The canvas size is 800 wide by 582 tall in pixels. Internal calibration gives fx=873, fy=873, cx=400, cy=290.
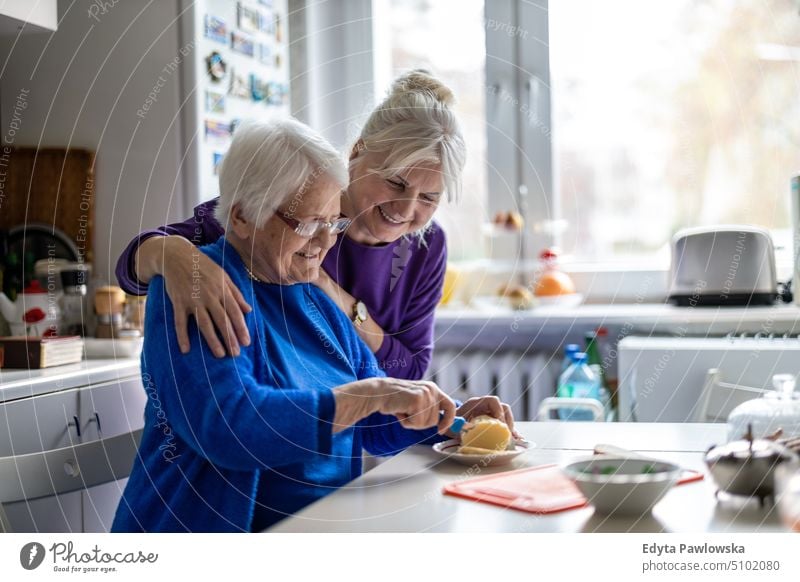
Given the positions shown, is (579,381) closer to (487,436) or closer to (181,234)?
(487,436)

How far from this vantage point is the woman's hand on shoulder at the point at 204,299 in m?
0.84

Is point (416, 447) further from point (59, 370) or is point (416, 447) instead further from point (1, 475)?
point (59, 370)

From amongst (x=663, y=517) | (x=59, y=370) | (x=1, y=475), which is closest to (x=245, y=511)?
(x=1, y=475)

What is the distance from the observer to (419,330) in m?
1.25

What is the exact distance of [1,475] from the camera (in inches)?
35.9

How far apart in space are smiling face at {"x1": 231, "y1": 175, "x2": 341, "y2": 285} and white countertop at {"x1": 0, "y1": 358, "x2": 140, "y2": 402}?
0.56 m

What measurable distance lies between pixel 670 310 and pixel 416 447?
92cm

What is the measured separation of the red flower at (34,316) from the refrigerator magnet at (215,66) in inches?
21.0

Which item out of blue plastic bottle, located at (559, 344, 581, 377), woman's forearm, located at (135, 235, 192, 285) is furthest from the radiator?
woman's forearm, located at (135, 235, 192, 285)

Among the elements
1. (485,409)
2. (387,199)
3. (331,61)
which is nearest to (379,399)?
(485,409)

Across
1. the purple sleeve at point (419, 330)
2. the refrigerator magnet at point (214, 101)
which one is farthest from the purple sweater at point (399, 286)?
the refrigerator magnet at point (214, 101)

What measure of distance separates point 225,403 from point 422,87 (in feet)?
1.55

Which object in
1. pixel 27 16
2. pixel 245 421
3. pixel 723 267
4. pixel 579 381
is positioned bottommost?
pixel 579 381

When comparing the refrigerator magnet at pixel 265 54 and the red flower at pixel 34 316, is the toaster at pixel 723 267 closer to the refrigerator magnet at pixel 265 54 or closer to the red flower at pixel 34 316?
the refrigerator magnet at pixel 265 54
